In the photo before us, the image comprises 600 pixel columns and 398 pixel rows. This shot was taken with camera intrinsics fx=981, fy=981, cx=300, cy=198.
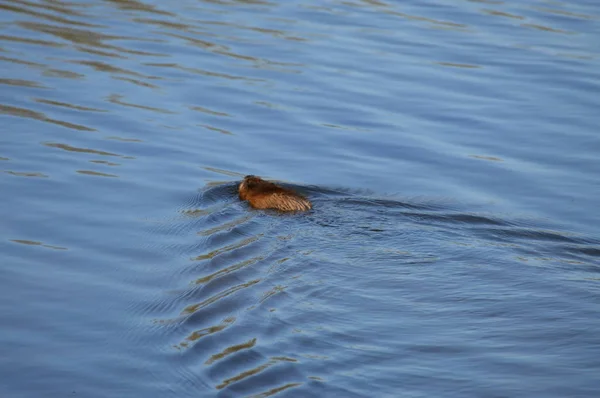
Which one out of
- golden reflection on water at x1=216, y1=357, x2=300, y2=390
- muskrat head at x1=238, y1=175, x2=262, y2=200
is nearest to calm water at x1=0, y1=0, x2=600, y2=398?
golden reflection on water at x1=216, y1=357, x2=300, y2=390

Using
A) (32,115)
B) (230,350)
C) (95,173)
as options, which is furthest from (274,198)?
(32,115)

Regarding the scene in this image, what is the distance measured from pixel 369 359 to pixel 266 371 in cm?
66

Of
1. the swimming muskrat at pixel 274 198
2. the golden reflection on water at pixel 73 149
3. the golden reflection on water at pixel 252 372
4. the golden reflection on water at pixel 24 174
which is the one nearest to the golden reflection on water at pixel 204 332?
the golden reflection on water at pixel 252 372

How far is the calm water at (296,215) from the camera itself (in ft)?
19.7

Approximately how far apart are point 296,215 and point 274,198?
248 mm

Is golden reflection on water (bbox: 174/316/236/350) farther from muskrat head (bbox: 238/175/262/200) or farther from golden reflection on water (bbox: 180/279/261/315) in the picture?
muskrat head (bbox: 238/175/262/200)

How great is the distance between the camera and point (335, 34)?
1497 centimetres

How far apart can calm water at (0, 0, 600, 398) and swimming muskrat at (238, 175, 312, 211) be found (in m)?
0.10

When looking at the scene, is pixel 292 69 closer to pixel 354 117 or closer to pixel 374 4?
pixel 354 117

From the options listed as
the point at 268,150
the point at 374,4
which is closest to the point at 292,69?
the point at 268,150

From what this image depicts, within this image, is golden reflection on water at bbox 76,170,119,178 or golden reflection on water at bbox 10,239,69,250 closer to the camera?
golden reflection on water at bbox 10,239,69,250

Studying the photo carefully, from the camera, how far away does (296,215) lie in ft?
27.7

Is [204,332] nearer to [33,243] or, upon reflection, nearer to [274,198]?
[33,243]

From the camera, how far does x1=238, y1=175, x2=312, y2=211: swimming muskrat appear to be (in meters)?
8.47
